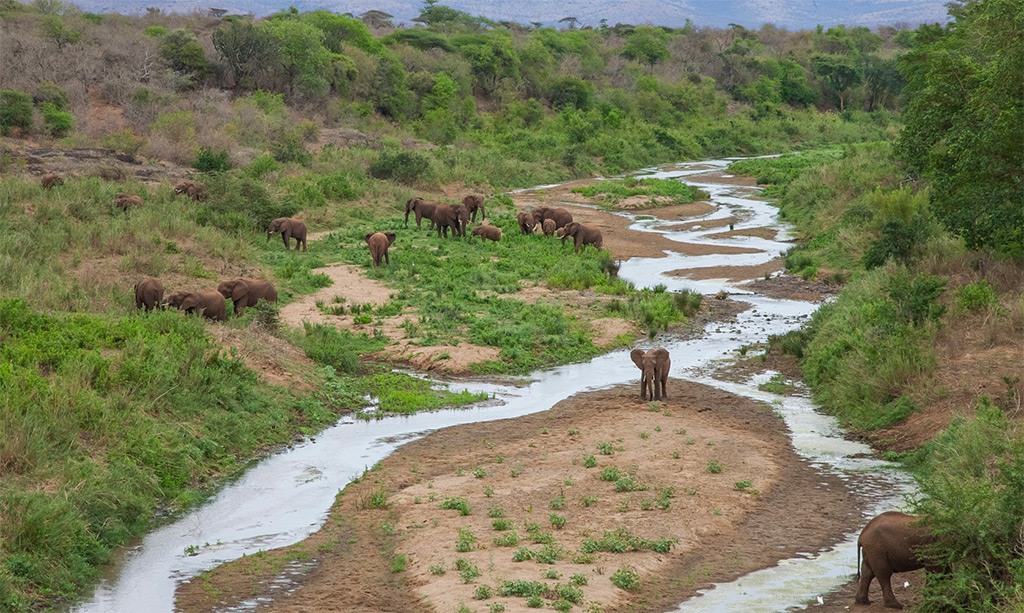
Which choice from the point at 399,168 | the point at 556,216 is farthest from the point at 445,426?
the point at 399,168

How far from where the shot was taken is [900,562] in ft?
31.2

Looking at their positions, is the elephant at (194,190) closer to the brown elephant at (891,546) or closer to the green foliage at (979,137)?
the green foliage at (979,137)

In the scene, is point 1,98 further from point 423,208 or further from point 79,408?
point 79,408

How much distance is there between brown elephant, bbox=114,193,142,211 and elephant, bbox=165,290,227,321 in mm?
8643

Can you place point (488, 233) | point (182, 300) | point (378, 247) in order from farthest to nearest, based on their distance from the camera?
point (488, 233) → point (378, 247) → point (182, 300)

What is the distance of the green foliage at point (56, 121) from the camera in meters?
39.2

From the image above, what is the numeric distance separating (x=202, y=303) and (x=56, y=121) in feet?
77.5

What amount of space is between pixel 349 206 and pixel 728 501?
1013 inches

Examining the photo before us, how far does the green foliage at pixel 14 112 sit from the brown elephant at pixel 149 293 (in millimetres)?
21009

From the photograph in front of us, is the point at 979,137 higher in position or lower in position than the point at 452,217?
higher

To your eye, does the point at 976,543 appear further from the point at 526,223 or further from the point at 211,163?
the point at 211,163

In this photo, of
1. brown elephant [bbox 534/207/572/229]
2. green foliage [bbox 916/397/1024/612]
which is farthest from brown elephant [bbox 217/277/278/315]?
green foliage [bbox 916/397/1024/612]

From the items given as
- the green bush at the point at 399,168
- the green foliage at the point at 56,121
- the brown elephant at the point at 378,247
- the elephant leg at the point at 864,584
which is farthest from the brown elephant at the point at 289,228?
the elephant leg at the point at 864,584

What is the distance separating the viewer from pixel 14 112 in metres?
37.6
